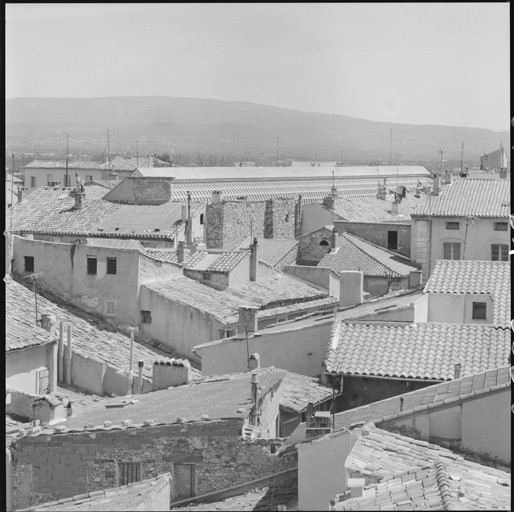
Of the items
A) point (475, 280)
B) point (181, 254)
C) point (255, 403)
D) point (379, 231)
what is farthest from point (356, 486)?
point (379, 231)

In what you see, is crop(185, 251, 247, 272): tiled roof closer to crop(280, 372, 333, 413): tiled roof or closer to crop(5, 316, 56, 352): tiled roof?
crop(5, 316, 56, 352): tiled roof

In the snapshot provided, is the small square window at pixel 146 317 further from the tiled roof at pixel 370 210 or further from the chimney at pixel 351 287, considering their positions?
the tiled roof at pixel 370 210

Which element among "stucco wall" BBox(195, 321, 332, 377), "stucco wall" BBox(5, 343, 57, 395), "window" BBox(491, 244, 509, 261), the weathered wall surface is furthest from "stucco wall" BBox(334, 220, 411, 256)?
"stucco wall" BBox(195, 321, 332, 377)

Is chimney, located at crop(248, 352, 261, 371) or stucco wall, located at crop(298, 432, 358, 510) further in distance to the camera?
chimney, located at crop(248, 352, 261, 371)

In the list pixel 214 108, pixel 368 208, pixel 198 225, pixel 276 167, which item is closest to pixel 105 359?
pixel 214 108

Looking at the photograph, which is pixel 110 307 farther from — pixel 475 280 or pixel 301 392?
pixel 301 392

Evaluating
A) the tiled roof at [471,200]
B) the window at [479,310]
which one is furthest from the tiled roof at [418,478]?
the tiled roof at [471,200]
